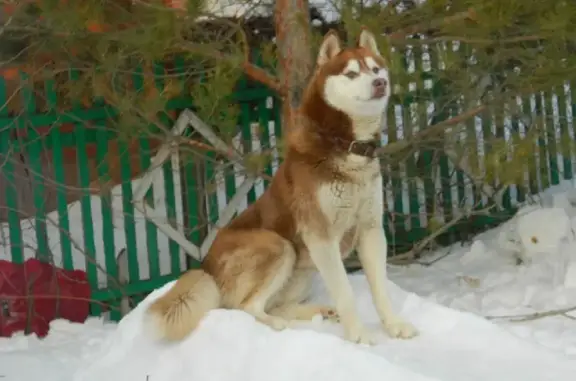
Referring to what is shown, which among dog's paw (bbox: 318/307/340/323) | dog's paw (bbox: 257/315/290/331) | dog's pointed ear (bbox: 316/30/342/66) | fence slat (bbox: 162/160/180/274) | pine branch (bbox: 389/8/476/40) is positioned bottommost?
dog's paw (bbox: 318/307/340/323)

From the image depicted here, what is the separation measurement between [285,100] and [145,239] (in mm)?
1655

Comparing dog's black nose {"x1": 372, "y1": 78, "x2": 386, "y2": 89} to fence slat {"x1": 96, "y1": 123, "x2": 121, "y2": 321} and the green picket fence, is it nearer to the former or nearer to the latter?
the green picket fence

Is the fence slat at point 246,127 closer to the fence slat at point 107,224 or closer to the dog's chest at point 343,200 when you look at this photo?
the fence slat at point 107,224

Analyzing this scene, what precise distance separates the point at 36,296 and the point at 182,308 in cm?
198

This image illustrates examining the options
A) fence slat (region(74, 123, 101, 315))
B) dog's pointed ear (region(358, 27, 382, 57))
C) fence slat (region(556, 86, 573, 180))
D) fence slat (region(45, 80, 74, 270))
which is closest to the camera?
dog's pointed ear (region(358, 27, 382, 57))

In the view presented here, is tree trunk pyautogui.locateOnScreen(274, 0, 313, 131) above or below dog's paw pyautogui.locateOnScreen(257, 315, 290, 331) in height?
above

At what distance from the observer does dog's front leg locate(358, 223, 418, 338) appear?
2.88 metres

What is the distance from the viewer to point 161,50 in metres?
3.75

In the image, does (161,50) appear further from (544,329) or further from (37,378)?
(544,329)

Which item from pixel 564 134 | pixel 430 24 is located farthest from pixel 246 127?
pixel 564 134

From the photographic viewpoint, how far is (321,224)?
110 inches

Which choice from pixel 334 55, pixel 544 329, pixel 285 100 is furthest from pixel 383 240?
pixel 285 100

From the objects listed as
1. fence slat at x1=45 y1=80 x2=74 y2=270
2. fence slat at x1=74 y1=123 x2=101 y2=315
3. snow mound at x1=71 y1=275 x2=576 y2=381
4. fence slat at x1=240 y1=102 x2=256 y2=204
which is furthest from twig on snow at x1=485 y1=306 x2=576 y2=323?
fence slat at x1=45 y1=80 x2=74 y2=270

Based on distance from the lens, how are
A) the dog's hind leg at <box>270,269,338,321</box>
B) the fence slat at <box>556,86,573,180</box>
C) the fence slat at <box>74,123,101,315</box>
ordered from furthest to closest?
1. the fence slat at <box>74,123,101,315</box>
2. the fence slat at <box>556,86,573,180</box>
3. the dog's hind leg at <box>270,269,338,321</box>
